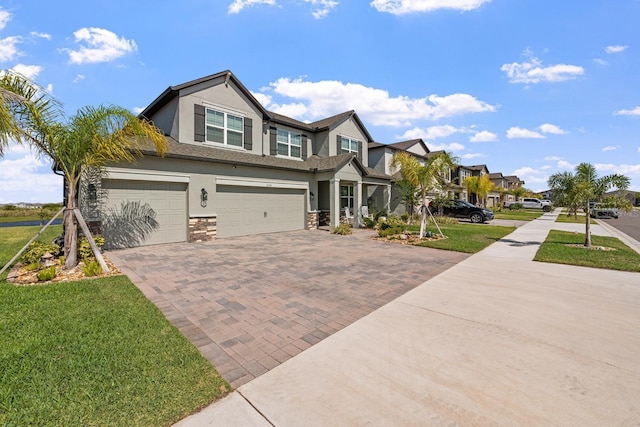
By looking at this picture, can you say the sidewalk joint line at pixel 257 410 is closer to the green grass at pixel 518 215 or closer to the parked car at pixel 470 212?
the parked car at pixel 470 212

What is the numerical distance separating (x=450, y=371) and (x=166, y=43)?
12.9m

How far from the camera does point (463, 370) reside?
3.05 meters

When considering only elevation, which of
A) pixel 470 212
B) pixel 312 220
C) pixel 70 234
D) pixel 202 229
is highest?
pixel 470 212

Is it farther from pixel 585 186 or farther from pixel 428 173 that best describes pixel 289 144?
pixel 585 186

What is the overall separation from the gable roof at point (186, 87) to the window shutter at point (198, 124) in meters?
0.92

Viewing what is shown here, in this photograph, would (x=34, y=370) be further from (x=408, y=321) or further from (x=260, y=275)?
(x=408, y=321)

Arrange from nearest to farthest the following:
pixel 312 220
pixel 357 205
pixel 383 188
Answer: pixel 312 220, pixel 357 205, pixel 383 188

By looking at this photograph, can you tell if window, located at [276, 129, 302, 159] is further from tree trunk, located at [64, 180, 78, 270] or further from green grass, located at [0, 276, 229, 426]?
green grass, located at [0, 276, 229, 426]

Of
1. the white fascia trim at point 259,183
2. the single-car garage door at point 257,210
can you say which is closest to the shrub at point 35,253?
the single-car garage door at point 257,210

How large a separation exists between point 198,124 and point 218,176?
8.65ft

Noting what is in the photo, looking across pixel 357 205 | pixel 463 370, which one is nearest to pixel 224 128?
pixel 357 205

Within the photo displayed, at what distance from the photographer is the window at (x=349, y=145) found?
62.7ft

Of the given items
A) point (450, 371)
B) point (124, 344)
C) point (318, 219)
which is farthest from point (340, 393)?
point (318, 219)

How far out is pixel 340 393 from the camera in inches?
105
